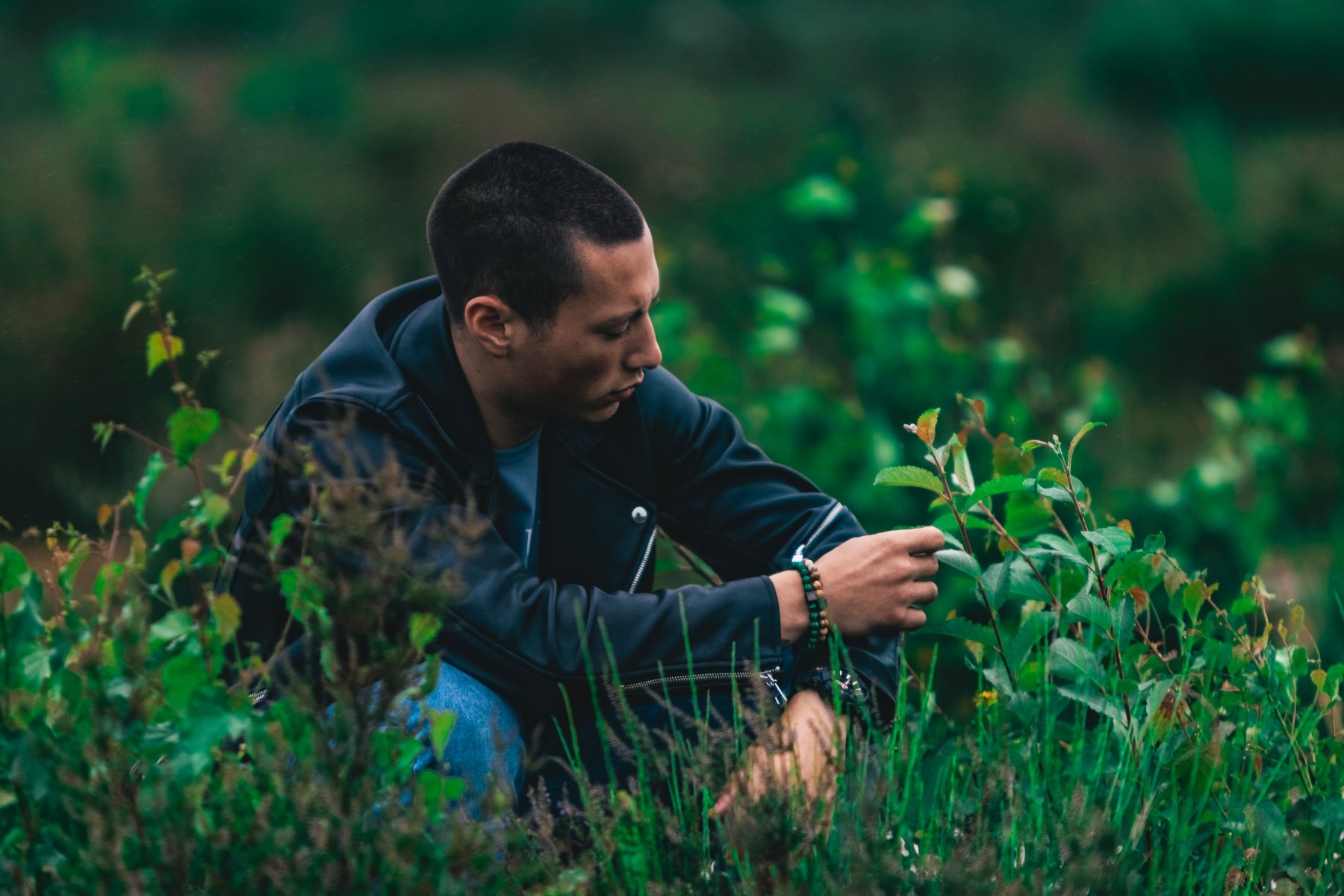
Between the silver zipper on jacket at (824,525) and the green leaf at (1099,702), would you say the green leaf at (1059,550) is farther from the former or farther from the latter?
the silver zipper on jacket at (824,525)

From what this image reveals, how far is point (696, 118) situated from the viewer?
8.98m

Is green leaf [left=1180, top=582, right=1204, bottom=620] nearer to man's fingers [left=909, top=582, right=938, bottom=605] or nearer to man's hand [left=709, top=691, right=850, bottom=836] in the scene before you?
man's fingers [left=909, top=582, right=938, bottom=605]

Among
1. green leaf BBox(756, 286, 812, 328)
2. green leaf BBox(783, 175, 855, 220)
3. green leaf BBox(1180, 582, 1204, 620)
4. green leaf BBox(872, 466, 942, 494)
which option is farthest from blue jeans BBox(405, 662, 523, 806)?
green leaf BBox(783, 175, 855, 220)

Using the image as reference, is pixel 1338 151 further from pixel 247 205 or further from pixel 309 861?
pixel 309 861

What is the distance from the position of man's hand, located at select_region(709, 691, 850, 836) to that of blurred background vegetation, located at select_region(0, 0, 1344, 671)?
4.49 ft

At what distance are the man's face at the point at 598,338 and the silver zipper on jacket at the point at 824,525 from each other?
1.34 feet

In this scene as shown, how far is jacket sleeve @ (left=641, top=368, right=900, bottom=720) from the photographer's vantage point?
2.49m

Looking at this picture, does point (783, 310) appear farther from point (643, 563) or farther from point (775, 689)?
point (775, 689)

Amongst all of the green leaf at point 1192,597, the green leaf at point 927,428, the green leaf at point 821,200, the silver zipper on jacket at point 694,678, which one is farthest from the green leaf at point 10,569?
the green leaf at point 821,200

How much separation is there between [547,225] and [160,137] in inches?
240

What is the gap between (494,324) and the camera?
7.73 ft

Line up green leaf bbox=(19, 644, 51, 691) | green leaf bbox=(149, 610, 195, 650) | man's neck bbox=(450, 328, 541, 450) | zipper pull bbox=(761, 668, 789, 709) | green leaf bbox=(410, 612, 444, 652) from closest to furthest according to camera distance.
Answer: green leaf bbox=(410, 612, 444, 652) < green leaf bbox=(149, 610, 195, 650) < green leaf bbox=(19, 644, 51, 691) < zipper pull bbox=(761, 668, 789, 709) < man's neck bbox=(450, 328, 541, 450)

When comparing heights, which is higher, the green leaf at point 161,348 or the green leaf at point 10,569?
the green leaf at point 161,348

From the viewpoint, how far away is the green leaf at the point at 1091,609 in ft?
6.91
